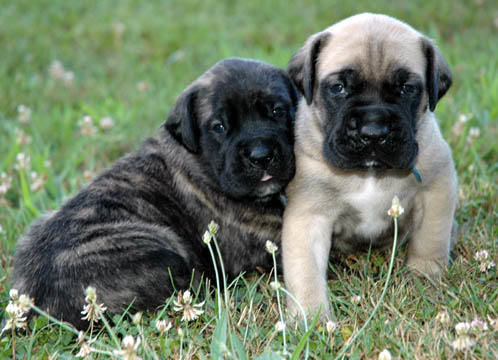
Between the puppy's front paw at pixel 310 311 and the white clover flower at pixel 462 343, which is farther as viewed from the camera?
the puppy's front paw at pixel 310 311

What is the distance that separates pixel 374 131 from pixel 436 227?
0.82 m

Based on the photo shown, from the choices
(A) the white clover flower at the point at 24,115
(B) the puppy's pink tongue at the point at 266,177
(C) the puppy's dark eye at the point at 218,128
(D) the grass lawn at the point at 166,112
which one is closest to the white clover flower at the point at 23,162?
(D) the grass lawn at the point at 166,112

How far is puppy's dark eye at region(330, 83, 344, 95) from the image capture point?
3.68m

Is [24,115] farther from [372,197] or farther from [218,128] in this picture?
[372,197]

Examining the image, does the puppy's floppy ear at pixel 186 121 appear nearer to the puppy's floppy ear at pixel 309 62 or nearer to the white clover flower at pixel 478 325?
the puppy's floppy ear at pixel 309 62

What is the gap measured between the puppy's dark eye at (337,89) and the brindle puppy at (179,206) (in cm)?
50

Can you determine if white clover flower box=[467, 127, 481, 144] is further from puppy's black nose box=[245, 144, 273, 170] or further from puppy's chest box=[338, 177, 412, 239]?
puppy's black nose box=[245, 144, 273, 170]

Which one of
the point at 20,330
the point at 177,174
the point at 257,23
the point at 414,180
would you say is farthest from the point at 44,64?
the point at 414,180

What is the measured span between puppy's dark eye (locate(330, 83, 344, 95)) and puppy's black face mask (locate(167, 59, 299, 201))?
A: 0.49 meters

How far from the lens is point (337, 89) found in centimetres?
370

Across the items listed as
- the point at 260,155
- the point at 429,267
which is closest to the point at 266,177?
the point at 260,155

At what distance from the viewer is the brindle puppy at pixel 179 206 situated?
3.65 meters

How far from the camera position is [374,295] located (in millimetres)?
3490

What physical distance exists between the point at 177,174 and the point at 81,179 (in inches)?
64.0
